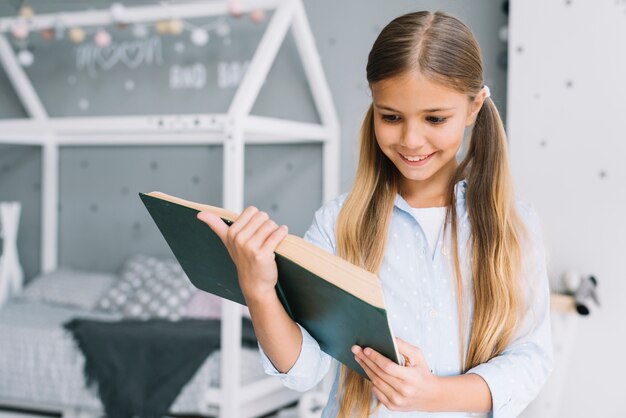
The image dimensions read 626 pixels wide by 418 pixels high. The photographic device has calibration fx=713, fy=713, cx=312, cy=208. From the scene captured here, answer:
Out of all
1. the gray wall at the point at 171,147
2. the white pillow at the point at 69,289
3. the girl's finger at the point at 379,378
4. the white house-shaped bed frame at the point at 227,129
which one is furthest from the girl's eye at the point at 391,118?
the white pillow at the point at 69,289

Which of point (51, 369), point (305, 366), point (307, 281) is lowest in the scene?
point (51, 369)

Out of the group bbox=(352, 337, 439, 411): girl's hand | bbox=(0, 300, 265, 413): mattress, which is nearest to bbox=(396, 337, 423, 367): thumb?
bbox=(352, 337, 439, 411): girl's hand

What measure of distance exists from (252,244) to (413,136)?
202 millimetres

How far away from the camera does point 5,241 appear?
2490mm

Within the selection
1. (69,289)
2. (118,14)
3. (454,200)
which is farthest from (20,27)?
(454,200)

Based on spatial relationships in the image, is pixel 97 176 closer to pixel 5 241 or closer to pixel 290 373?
pixel 5 241

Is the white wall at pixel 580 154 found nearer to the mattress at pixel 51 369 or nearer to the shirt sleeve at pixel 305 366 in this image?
the mattress at pixel 51 369

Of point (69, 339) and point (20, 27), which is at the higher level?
point (20, 27)

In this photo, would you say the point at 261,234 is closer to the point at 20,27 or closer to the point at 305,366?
the point at 305,366

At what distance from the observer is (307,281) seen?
0.61m

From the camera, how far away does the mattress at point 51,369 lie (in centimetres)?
189

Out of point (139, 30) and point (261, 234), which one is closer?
point (261, 234)

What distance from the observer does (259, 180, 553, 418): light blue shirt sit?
72 centimetres

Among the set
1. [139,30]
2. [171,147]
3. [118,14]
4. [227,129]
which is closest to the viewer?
[227,129]
